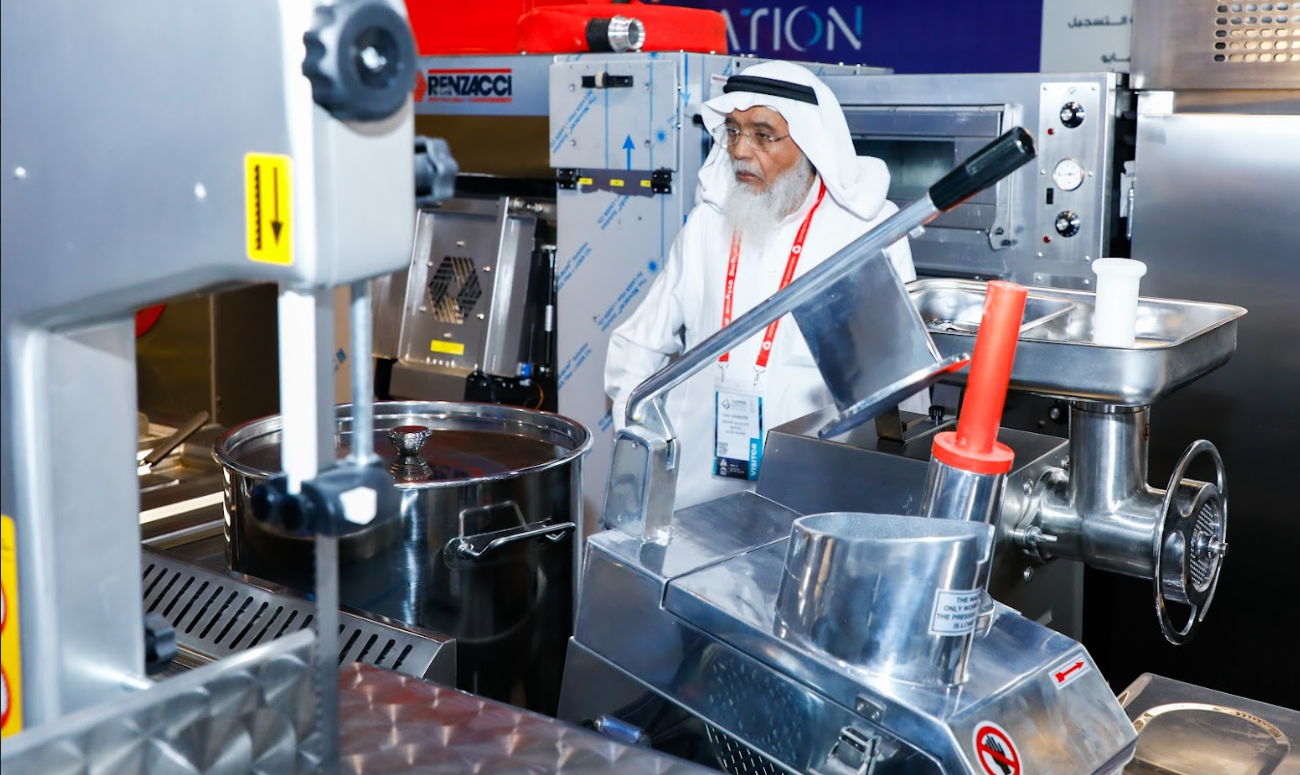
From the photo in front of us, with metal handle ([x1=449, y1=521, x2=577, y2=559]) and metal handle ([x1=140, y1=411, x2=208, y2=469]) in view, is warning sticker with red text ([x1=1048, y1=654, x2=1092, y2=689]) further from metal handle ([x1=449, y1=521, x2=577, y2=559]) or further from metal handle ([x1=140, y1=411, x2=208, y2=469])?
metal handle ([x1=140, y1=411, x2=208, y2=469])

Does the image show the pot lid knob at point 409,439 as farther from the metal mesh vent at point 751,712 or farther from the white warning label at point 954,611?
the white warning label at point 954,611

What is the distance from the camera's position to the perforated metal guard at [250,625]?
1.47 meters

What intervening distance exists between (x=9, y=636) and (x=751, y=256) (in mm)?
2667

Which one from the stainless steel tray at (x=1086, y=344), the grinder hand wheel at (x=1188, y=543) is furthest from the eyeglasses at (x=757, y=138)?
the grinder hand wheel at (x=1188, y=543)

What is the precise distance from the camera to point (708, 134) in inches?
153

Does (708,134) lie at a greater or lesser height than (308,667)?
greater

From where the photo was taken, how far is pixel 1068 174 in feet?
11.2

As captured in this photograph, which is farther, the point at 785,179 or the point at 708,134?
the point at 708,134

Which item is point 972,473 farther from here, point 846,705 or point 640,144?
point 640,144

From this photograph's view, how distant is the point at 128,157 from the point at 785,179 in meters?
2.78

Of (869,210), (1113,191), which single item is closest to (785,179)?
(869,210)

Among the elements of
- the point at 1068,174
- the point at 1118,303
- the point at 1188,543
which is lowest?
the point at 1188,543

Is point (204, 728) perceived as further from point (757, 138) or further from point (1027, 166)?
point (1027, 166)

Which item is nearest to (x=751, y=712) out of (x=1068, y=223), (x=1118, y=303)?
(x=1118, y=303)
